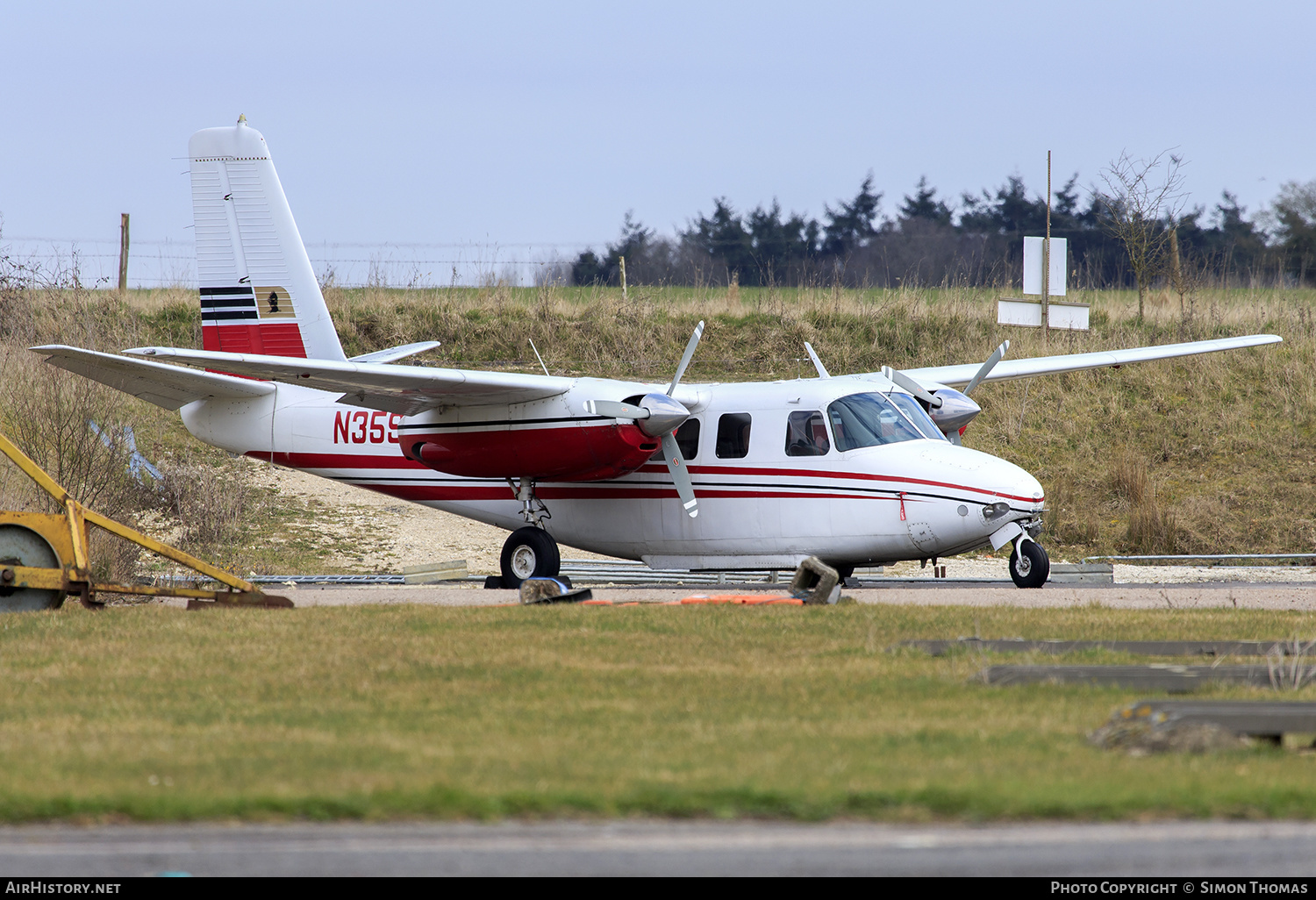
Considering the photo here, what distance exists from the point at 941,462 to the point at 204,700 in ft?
33.2

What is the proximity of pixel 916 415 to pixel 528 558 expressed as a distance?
5351 mm

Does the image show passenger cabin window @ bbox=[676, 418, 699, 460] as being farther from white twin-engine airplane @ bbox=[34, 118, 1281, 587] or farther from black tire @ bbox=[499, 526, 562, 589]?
black tire @ bbox=[499, 526, 562, 589]

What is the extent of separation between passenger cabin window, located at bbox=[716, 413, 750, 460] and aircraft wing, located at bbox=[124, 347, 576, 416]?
6.71 feet

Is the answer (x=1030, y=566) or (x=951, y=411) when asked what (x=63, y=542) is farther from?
(x=951, y=411)

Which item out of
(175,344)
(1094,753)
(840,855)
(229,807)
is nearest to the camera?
(840,855)

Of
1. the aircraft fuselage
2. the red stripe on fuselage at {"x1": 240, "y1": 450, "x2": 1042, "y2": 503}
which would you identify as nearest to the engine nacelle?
the aircraft fuselage

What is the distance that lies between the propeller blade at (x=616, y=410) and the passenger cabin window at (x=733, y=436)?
1314mm

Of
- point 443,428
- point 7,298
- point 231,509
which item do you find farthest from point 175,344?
point 443,428

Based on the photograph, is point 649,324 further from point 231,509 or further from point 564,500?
point 564,500

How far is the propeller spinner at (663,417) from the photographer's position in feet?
54.5

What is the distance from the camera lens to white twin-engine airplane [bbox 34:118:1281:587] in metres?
16.1

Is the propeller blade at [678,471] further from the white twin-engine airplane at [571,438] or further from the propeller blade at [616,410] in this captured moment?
the propeller blade at [616,410]

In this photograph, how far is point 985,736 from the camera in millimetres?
6938

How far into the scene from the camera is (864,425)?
658 inches
